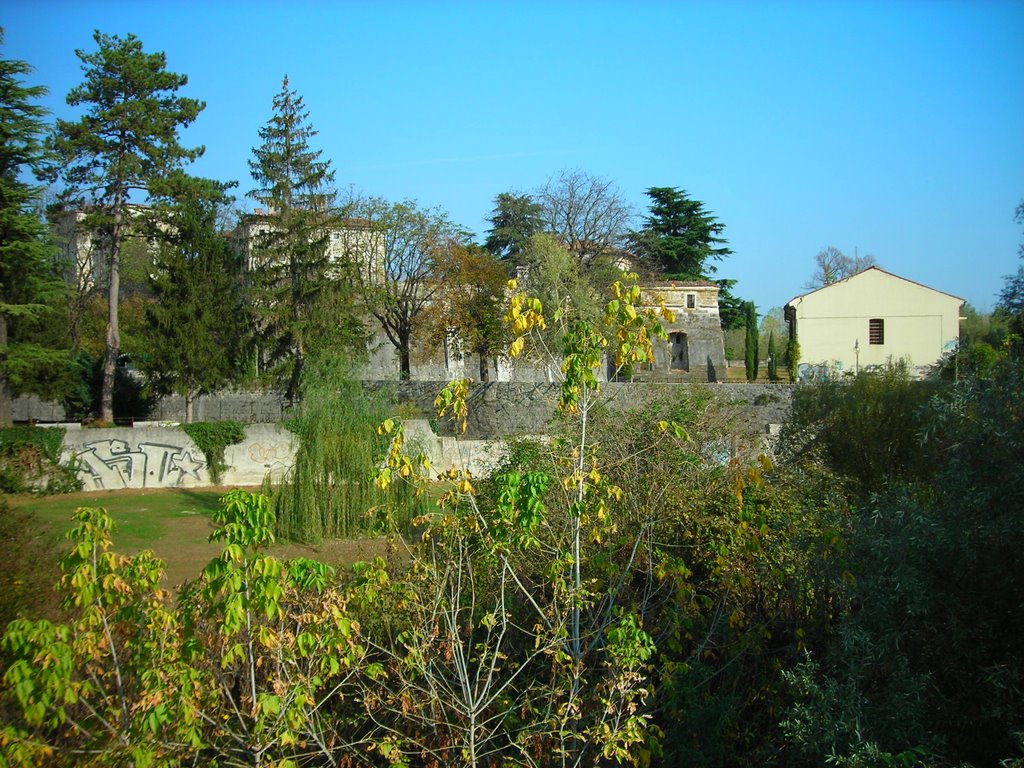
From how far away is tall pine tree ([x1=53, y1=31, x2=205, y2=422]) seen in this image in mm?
27484

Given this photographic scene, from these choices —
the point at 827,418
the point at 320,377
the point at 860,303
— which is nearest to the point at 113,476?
the point at 320,377

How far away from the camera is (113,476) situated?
74.8 feet

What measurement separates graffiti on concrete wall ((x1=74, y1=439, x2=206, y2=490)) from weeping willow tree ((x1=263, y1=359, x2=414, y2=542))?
6916 mm

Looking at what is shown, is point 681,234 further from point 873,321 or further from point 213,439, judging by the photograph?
point 213,439

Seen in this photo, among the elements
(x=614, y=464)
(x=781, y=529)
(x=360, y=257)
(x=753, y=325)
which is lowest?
(x=781, y=529)

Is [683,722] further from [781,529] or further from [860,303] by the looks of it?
[860,303]

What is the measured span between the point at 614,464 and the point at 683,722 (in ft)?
6.30

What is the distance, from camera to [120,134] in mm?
28219

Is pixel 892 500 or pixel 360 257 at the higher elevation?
pixel 360 257

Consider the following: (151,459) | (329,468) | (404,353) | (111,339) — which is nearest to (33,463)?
(151,459)

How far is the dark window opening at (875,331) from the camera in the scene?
4414 centimetres

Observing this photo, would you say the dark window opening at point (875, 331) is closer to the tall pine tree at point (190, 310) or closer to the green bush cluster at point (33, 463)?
the tall pine tree at point (190, 310)

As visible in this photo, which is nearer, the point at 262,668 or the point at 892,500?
the point at 262,668

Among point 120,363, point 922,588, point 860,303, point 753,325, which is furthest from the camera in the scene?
point 753,325
